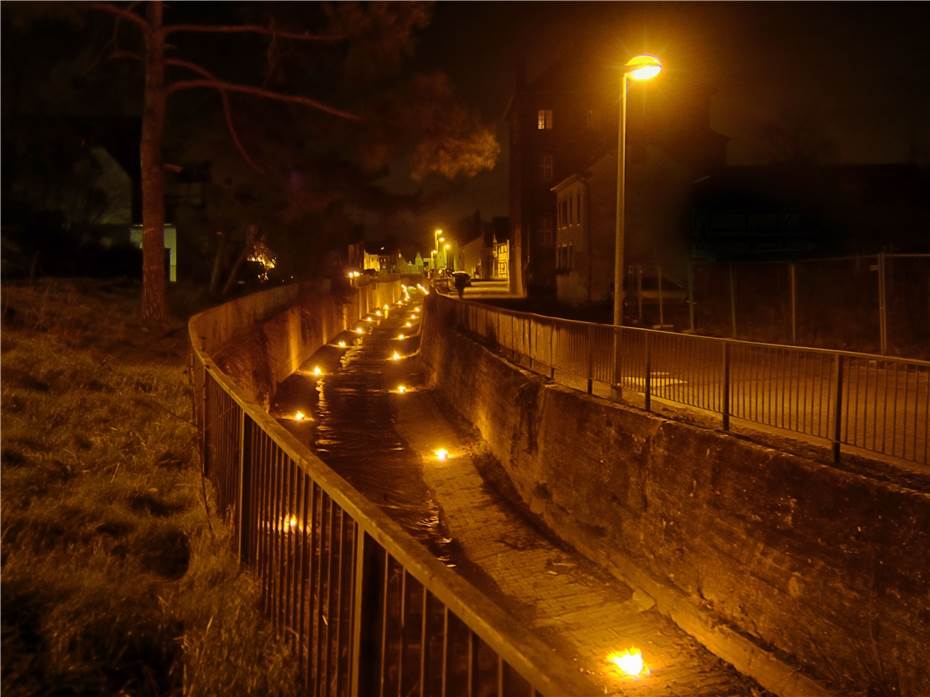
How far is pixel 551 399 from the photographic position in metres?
13.1

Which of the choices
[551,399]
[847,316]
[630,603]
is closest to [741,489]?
[630,603]

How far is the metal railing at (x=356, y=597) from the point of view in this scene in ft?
8.16

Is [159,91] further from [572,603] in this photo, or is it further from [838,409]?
[838,409]

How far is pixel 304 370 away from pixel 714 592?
23.0 metres

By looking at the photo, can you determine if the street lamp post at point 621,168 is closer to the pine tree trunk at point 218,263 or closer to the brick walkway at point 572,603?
the brick walkway at point 572,603

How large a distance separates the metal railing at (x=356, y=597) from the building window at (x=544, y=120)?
54.1m

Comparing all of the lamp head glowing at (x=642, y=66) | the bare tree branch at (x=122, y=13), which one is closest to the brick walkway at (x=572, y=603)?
the lamp head glowing at (x=642, y=66)

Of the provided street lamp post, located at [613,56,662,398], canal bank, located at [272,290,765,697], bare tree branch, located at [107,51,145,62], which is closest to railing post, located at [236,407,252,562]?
canal bank, located at [272,290,765,697]

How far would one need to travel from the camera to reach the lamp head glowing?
12648mm

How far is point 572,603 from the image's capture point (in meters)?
10.1

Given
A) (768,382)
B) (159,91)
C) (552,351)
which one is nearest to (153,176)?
(159,91)

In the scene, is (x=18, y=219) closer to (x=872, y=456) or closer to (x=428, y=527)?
(x=428, y=527)

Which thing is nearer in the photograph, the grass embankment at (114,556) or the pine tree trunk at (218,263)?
the grass embankment at (114,556)

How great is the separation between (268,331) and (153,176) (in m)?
5.90
